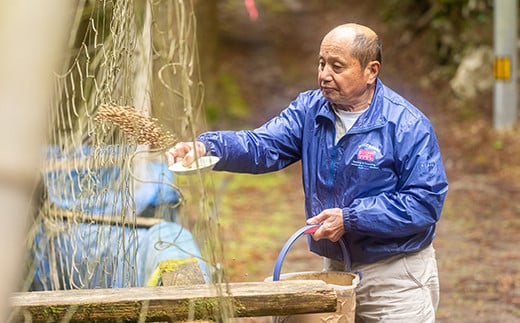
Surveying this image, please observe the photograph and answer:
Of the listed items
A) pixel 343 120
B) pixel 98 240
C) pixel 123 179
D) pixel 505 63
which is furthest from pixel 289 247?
pixel 505 63

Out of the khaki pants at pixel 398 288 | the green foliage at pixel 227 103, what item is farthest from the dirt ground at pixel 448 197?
the khaki pants at pixel 398 288

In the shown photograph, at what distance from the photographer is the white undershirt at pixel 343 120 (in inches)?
154

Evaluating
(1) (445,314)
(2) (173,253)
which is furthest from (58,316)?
(1) (445,314)

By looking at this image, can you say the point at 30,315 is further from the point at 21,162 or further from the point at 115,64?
the point at 21,162

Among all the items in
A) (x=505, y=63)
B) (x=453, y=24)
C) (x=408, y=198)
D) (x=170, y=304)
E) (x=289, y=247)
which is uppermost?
(x=453, y=24)

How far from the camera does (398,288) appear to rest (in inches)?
153

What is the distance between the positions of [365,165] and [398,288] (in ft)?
1.72

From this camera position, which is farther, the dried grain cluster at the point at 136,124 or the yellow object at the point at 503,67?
the yellow object at the point at 503,67

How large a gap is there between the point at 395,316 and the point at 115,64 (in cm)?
164

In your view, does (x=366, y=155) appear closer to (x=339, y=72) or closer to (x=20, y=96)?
(x=339, y=72)

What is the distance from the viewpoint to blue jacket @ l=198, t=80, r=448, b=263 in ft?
12.2

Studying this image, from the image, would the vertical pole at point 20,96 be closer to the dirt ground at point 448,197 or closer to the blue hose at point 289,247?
the blue hose at point 289,247

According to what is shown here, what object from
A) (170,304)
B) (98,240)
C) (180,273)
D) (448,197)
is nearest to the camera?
(170,304)

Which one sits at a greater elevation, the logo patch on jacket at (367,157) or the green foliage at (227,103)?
the green foliage at (227,103)
